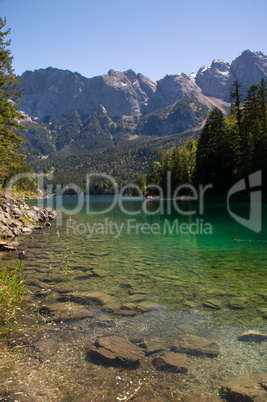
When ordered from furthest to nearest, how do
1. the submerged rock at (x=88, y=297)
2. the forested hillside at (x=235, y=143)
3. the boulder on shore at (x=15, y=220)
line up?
the forested hillside at (x=235, y=143), the boulder on shore at (x=15, y=220), the submerged rock at (x=88, y=297)

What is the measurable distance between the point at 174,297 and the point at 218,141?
60.4 m

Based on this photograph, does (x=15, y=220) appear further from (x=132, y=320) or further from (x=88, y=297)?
(x=132, y=320)

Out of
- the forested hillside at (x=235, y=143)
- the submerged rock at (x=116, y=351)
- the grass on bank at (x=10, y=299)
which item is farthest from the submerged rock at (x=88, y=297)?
the forested hillside at (x=235, y=143)

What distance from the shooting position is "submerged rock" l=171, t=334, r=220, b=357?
17.8 ft

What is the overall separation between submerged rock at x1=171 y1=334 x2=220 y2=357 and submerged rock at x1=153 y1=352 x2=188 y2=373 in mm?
195

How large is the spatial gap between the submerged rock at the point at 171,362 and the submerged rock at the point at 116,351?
38 cm

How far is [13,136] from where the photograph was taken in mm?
30969

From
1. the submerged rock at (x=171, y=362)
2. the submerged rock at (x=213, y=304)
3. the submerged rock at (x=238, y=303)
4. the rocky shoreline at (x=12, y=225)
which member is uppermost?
the rocky shoreline at (x=12, y=225)

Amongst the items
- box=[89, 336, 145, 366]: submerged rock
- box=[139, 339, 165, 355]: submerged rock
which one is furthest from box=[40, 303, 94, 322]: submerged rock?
box=[139, 339, 165, 355]: submerged rock

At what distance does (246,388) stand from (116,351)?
249cm

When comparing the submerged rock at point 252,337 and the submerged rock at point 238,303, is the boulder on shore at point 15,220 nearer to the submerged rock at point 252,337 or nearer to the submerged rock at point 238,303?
the submerged rock at point 238,303

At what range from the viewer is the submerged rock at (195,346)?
5.42 meters

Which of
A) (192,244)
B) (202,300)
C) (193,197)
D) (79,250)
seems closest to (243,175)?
(193,197)

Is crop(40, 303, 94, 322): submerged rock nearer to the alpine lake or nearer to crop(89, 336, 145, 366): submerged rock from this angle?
the alpine lake
